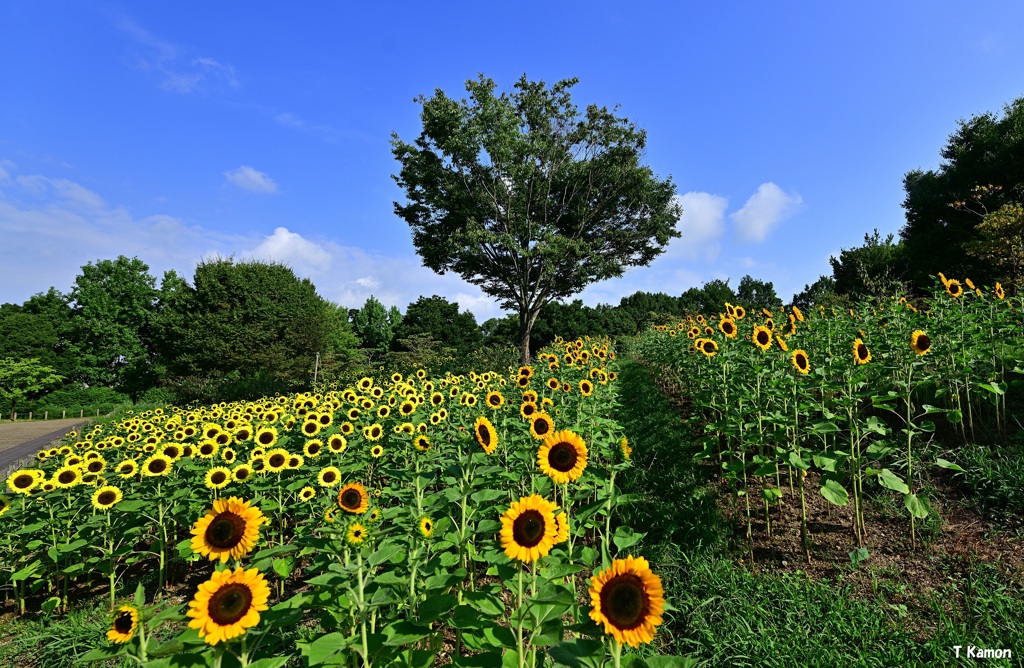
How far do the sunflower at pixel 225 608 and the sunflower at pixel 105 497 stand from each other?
313cm

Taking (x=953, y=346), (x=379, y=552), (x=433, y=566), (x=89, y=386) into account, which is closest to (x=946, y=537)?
(x=953, y=346)

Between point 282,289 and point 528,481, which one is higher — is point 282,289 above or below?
above

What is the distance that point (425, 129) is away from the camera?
60.1 feet

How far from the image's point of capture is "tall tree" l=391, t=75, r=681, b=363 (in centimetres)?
1755

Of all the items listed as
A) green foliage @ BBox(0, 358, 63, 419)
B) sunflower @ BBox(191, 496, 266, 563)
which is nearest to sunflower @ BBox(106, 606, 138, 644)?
sunflower @ BBox(191, 496, 266, 563)

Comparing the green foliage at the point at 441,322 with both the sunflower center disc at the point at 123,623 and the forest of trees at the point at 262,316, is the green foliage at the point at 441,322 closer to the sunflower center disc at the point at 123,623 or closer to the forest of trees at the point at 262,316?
the forest of trees at the point at 262,316

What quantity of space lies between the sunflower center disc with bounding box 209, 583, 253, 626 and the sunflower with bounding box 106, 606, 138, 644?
0.35 m

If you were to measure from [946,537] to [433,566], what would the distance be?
3.79 metres

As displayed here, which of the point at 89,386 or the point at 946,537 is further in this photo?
the point at 89,386

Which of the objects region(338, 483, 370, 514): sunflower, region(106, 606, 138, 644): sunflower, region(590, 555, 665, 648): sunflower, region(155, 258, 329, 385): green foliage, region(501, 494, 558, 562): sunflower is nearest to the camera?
region(590, 555, 665, 648): sunflower

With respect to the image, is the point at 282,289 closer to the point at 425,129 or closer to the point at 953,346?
the point at 425,129

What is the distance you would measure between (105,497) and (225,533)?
2980 millimetres

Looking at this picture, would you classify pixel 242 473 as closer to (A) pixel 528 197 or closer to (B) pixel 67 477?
(B) pixel 67 477

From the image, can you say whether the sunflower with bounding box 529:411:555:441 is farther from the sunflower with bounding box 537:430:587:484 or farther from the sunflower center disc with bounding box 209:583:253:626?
the sunflower center disc with bounding box 209:583:253:626
